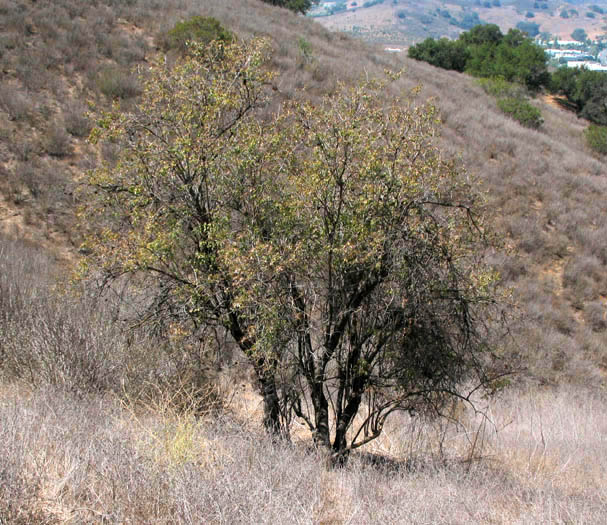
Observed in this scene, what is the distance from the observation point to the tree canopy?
213 inches

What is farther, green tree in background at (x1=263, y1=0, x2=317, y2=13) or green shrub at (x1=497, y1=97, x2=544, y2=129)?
green tree in background at (x1=263, y1=0, x2=317, y2=13)

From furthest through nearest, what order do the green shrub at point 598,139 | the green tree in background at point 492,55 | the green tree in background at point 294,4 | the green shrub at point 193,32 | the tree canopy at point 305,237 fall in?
the green tree in background at point 294,4 → the green tree in background at point 492,55 → the green shrub at point 598,139 → the green shrub at point 193,32 → the tree canopy at point 305,237


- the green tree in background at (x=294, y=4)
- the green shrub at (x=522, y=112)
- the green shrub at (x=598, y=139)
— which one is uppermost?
the green tree in background at (x=294, y=4)

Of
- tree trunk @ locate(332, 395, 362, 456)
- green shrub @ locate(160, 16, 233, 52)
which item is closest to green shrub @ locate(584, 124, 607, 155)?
green shrub @ locate(160, 16, 233, 52)

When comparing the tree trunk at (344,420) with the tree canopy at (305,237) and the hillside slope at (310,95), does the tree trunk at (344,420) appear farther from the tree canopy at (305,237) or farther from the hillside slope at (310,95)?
the hillside slope at (310,95)

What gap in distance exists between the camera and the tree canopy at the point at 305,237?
5.40m

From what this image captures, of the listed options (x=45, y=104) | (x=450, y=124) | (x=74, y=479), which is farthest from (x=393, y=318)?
(x=450, y=124)

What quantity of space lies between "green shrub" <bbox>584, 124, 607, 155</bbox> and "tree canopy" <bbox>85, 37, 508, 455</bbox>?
22.8 m

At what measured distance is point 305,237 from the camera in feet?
18.3

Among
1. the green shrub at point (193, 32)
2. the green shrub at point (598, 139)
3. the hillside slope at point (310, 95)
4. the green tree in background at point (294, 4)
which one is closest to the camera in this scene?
the hillside slope at point (310, 95)

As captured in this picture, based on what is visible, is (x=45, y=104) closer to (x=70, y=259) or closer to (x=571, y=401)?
(x=70, y=259)

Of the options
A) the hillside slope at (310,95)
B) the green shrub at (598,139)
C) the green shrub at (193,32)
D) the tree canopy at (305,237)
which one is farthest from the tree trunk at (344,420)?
the green shrub at (598,139)

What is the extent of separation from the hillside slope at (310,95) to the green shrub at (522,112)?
2.06 ft

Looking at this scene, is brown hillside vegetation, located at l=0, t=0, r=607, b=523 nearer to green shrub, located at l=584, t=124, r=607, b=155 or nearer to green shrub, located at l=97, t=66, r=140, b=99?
green shrub, located at l=97, t=66, r=140, b=99
